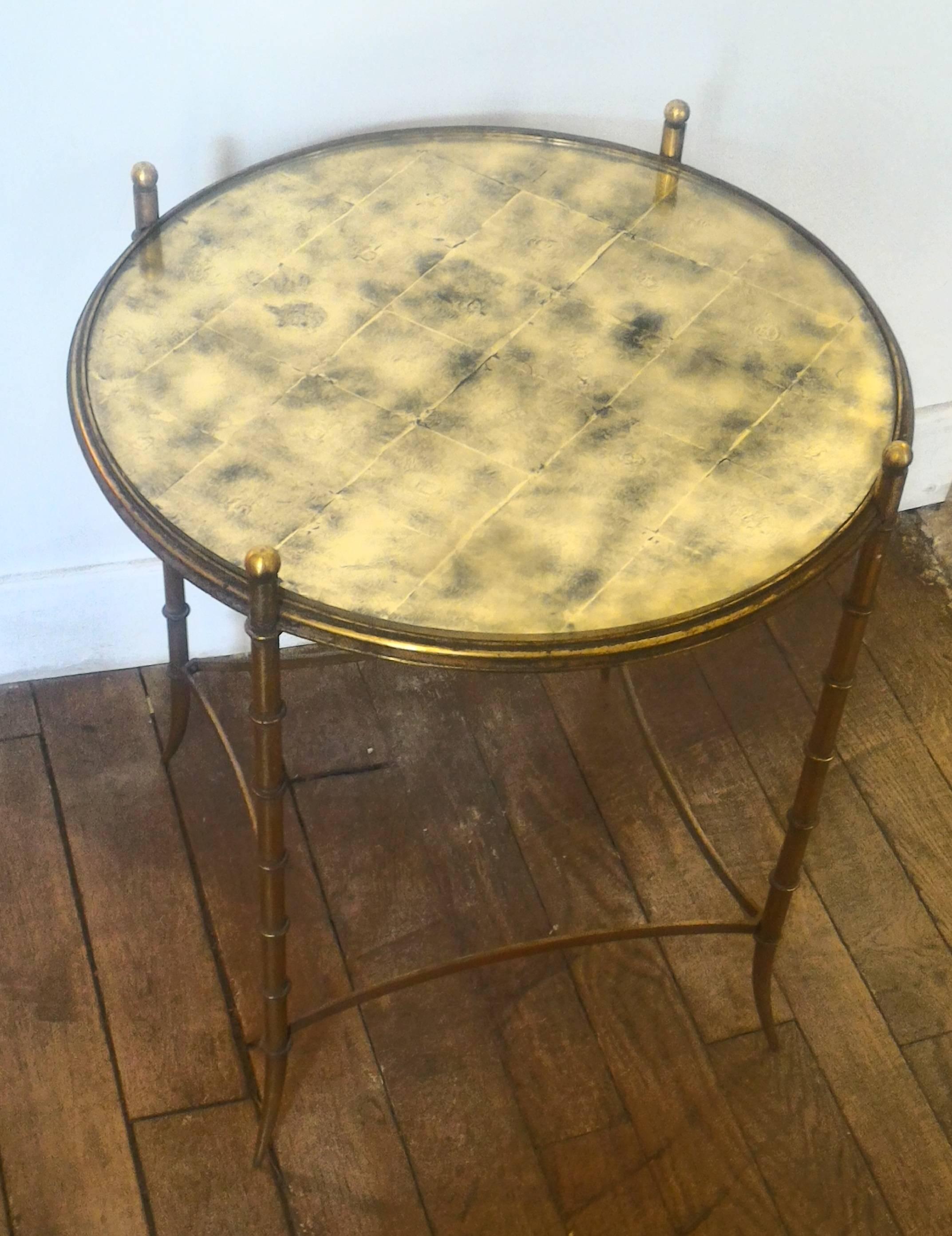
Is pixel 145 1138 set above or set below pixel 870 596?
below

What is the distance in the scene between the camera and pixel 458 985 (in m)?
1.45

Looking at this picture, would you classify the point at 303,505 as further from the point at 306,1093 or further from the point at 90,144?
the point at 306,1093

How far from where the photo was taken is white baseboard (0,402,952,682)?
5.25 ft

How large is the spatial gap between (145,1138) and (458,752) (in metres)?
0.55

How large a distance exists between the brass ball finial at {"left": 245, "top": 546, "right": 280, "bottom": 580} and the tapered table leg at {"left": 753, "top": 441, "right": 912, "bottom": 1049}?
Result: 43cm

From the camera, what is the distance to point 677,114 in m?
1.26

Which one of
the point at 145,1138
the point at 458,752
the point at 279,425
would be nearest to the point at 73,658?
the point at 458,752

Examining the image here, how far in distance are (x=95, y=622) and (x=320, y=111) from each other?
2.17 ft

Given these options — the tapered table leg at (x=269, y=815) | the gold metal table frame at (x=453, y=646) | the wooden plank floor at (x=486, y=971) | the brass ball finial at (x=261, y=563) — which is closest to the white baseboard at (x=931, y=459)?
the wooden plank floor at (x=486, y=971)

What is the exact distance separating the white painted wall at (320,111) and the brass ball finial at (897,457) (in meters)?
0.63

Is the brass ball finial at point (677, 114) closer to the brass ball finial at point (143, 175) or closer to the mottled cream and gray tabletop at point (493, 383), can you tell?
the mottled cream and gray tabletop at point (493, 383)

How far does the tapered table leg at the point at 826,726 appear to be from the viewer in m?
0.98

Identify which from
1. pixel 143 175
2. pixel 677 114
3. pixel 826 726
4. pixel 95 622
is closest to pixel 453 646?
pixel 826 726

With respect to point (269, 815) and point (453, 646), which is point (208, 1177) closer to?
point (269, 815)
